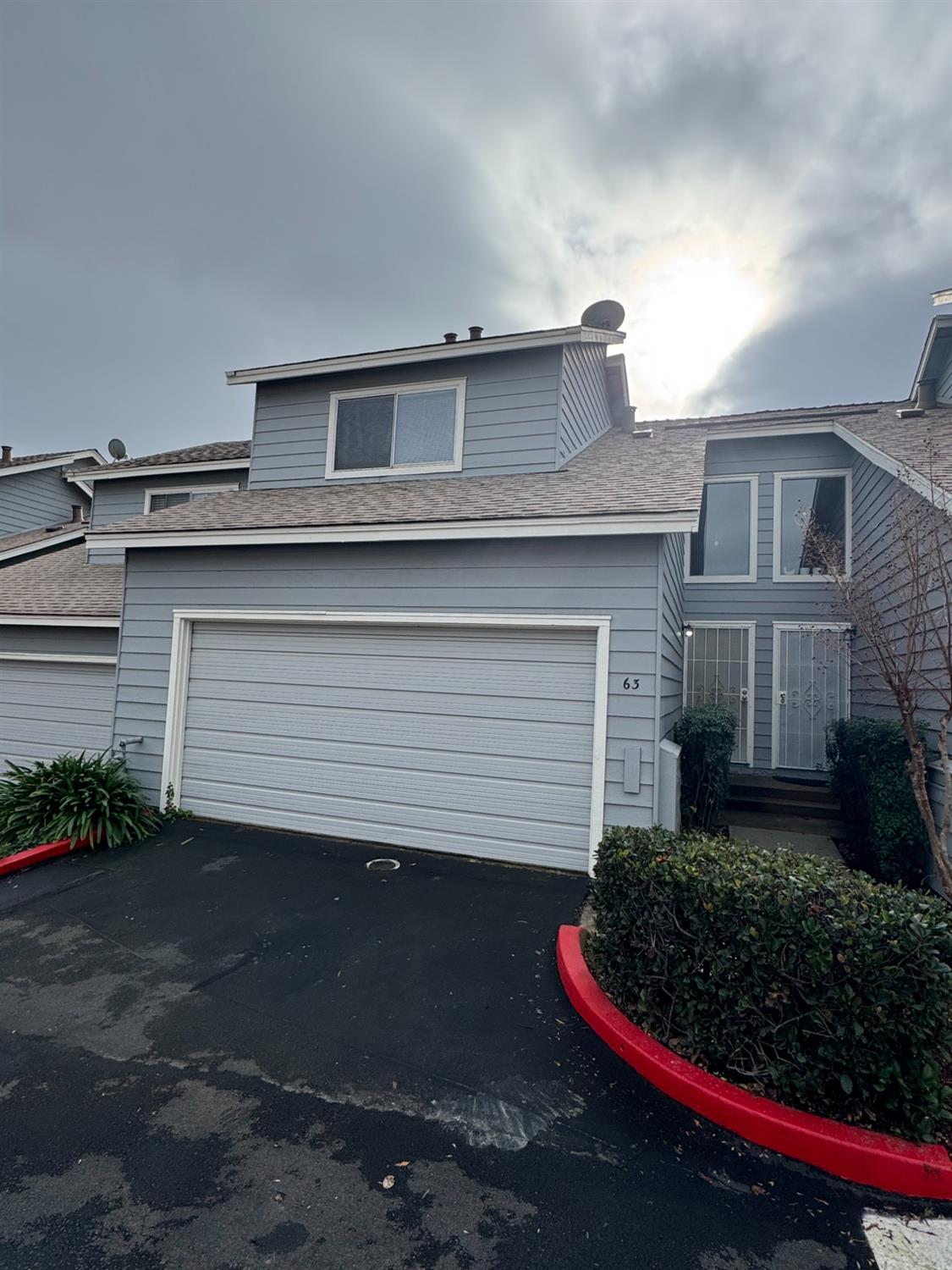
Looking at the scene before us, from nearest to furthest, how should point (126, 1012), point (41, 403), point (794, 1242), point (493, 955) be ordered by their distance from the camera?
point (794, 1242) < point (126, 1012) < point (493, 955) < point (41, 403)

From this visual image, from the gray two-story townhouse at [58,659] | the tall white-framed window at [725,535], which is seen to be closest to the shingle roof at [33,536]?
the gray two-story townhouse at [58,659]

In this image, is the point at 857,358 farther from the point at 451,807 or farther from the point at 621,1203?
the point at 621,1203

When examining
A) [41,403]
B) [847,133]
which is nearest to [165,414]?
[41,403]

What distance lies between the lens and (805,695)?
8.94 metres

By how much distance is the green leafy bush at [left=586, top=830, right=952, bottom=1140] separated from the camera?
2.25m

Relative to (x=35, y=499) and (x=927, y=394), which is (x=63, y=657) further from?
(x=927, y=394)

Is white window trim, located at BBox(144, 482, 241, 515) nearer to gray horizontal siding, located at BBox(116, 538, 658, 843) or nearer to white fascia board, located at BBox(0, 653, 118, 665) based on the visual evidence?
white fascia board, located at BBox(0, 653, 118, 665)

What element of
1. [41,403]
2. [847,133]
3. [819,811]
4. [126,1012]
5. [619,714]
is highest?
[41,403]

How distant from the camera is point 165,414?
2153 cm

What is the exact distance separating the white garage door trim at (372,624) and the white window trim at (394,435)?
2.52 meters

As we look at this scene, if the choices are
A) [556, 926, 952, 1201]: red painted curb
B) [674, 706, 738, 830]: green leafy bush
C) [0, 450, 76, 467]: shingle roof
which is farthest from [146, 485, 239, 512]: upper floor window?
[556, 926, 952, 1201]: red painted curb

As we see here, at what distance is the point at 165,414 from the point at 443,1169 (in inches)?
969

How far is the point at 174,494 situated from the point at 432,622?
7.50 meters

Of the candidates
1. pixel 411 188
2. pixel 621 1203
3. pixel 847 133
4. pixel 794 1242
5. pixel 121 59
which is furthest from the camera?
pixel 411 188
